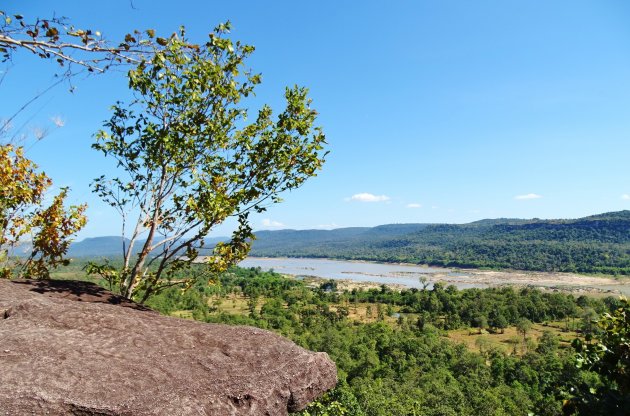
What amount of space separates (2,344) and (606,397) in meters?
7.76

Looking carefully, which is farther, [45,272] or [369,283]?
[369,283]

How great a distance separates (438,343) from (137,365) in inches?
3450

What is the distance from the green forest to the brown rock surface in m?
4.20

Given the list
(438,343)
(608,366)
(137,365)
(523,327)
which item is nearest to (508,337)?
(523,327)

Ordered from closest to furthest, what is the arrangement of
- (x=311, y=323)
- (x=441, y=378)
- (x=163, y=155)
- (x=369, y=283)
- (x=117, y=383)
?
(x=117, y=383), (x=163, y=155), (x=441, y=378), (x=311, y=323), (x=369, y=283)

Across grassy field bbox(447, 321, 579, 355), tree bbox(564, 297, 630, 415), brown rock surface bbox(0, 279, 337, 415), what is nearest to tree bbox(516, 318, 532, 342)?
grassy field bbox(447, 321, 579, 355)

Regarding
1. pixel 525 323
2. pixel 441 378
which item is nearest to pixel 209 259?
pixel 441 378

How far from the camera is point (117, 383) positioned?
4.56 meters

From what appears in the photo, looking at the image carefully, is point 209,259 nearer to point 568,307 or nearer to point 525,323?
point 525,323

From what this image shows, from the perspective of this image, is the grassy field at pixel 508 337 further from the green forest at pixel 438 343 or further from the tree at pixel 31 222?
the tree at pixel 31 222

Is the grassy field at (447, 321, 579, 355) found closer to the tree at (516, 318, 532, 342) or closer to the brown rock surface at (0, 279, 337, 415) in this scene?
the tree at (516, 318, 532, 342)

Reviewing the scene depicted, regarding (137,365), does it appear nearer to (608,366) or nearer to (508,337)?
(608,366)

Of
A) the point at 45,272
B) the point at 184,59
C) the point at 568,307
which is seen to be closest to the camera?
the point at 184,59

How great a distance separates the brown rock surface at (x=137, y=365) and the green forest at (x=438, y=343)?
4.20 metres
